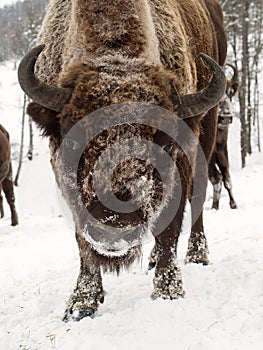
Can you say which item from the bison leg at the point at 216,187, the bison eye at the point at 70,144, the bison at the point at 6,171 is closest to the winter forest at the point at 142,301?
the bison eye at the point at 70,144

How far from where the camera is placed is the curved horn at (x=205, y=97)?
379cm

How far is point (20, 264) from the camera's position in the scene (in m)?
6.36

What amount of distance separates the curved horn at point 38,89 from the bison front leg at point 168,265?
1.49m

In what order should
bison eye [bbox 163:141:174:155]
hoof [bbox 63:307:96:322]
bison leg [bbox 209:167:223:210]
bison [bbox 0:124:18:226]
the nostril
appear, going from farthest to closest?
bison [bbox 0:124:18:226], bison leg [bbox 209:167:223:210], hoof [bbox 63:307:96:322], bison eye [bbox 163:141:174:155], the nostril

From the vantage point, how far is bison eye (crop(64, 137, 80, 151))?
11.8ft

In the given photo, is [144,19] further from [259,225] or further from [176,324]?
[259,225]

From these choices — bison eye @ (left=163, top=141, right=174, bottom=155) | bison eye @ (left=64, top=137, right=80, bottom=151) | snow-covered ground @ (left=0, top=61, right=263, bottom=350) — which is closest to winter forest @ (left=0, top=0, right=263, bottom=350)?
snow-covered ground @ (left=0, top=61, right=263, bottom=350)

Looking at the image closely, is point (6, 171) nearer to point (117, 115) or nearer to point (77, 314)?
point (77, 314)

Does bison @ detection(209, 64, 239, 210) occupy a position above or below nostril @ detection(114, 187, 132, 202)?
below

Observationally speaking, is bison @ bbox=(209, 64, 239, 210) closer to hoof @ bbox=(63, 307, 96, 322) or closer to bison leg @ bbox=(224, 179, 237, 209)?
bison leg @ bbox=(224, 179, 237, 209)

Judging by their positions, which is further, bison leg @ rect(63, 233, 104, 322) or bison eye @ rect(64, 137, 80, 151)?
bison leg @ rect(63, 233, 104, 322)

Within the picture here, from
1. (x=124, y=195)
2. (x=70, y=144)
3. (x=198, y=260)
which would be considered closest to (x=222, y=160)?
(x=198, y=260)

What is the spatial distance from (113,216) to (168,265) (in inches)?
52.6

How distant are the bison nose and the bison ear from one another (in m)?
0.87
